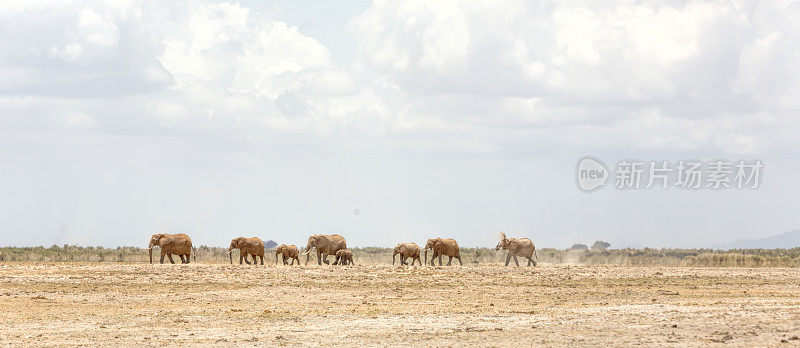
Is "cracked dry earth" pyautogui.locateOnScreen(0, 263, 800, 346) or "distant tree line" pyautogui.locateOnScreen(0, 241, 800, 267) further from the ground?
"distant tree line" pyautogui.locateOnScreen(0, 241, 800, 267)

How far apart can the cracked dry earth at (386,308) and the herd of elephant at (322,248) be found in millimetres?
7334

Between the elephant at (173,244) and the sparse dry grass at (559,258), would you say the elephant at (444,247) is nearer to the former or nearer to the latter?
the sparse dry grass at (559,258)

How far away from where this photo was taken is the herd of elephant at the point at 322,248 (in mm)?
51656

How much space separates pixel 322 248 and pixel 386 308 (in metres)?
27.4

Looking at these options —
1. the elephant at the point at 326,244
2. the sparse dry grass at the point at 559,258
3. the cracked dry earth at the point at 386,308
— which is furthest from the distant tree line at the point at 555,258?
the cracked dry earth at the point at 386,308

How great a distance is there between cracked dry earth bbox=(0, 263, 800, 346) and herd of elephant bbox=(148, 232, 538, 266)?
7.33 metres

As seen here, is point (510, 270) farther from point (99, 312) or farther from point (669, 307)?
point (99, 312)

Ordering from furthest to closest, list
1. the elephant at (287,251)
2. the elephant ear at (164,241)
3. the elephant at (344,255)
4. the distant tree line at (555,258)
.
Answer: the distant tree line at (555,258) → the elephant at (344,255) → the elephant at (287,251) → the elephant ear at (164,241)

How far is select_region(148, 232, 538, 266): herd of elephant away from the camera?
2034 inches

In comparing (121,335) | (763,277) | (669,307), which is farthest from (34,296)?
(763,277)

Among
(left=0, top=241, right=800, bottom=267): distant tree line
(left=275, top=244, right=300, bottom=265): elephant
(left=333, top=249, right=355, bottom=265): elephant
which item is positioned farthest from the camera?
(left=0, top=241, right=800, bottom=267): distant tree line

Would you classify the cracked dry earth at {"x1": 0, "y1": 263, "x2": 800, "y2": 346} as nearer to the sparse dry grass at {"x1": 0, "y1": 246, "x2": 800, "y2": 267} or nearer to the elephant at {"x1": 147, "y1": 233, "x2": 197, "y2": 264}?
the elephant at {"x1": 147, "y1": 233, "x2": 197, "y2": 264}

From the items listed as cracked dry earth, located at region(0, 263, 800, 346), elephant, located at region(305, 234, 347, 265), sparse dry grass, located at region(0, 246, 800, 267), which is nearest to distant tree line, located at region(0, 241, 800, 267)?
sparse dry grass, located at region(0, 246, 800, 267)

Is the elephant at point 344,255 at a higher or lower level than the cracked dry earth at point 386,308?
higher
